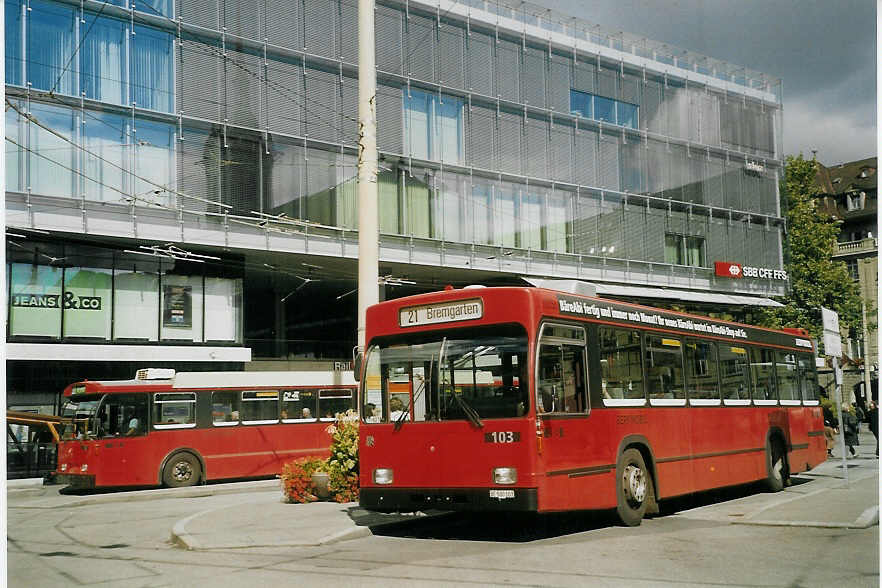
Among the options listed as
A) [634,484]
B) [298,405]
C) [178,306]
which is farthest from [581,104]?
[634,484]

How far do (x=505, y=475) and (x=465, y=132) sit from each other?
26977 mm

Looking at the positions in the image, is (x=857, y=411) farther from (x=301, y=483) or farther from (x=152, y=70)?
(x=152, y=70)

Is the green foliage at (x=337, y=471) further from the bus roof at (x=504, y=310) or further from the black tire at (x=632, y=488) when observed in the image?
the black tire at (x=632, y=488)

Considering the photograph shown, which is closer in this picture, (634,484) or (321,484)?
(634,484)

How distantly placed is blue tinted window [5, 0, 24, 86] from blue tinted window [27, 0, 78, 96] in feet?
0.88

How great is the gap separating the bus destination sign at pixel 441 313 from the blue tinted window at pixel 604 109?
30.1 m

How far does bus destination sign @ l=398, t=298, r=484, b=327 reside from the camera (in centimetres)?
1120

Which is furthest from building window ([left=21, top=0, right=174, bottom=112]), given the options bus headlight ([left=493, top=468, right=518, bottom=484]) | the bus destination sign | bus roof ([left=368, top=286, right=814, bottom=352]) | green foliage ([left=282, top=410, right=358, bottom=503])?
bus headlight ([left=493, top=468, right=518, bottom=484])

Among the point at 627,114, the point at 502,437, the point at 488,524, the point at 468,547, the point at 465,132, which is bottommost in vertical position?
the point at 488,524

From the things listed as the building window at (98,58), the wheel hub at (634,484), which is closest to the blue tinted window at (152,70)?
the building window at (98,58)

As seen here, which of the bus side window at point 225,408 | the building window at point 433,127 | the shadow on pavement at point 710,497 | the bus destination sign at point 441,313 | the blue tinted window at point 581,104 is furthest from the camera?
the blue tinted window at point 581,104

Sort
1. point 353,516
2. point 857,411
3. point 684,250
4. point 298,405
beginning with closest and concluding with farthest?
1. point 353,516
2. point 298,405
3. point 857,411
4. point 684,250

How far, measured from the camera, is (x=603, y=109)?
4041cm

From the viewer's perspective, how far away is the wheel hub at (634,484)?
40.2 feet
